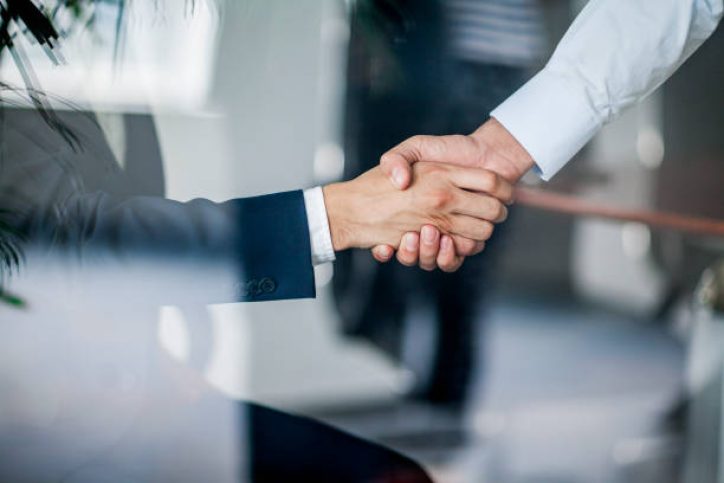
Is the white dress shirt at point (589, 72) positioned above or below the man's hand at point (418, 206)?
above

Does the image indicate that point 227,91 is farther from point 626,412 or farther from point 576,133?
→ point 626,412

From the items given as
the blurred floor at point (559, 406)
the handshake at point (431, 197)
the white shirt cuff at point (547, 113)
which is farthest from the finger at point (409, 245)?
the blurred floor at point (559, 406)

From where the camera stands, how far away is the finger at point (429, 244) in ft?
2.32

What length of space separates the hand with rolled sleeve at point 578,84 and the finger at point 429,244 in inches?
1.9

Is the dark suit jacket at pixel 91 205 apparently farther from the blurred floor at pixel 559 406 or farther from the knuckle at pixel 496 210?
the blurred floor at pixel 559 406

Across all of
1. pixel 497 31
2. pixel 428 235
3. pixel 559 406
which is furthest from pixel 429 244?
pixel 559 406

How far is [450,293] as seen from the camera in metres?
1.56

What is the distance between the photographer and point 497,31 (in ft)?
2.66

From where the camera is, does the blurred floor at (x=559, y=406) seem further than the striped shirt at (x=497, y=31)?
Yes

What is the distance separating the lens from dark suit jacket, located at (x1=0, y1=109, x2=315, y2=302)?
60 cm

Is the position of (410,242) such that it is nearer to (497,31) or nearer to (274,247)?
(274,247)

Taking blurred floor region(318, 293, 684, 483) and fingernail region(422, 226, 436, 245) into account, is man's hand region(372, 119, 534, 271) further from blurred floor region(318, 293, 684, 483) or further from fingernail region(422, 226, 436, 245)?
blurred floor region(318, 293, 684, 483)

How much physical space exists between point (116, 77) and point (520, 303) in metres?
1.32

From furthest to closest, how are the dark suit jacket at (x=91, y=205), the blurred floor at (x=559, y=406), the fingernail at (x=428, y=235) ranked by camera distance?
the blurred floor at (x=559, y=406)
the fingernail at (x=428, y=235)
the dark suit jacket at (x=91, y=205)
